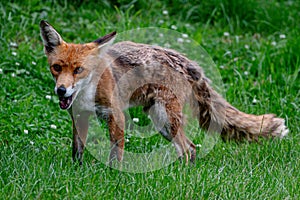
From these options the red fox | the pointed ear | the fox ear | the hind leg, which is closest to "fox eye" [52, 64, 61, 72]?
the red fox

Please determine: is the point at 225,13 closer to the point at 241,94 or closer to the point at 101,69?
the point at 241,94

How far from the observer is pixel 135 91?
6.05 meters

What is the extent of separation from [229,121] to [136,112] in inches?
54.9

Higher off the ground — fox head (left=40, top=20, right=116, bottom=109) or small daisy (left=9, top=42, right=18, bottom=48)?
fox head (left=40, top=20, right=116, bottom=109)

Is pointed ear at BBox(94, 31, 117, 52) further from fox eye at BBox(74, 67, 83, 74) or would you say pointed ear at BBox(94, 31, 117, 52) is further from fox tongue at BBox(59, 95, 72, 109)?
fox tongue at BBox(59, 95, 72, 109)

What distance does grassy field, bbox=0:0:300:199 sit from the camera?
472 cm

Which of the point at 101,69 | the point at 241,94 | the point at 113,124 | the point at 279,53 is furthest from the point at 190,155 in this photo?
the point at 279,53

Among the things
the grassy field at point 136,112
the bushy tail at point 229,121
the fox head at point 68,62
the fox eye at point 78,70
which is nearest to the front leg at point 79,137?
the grassy field at point 136,112

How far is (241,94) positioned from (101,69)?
2846 mm

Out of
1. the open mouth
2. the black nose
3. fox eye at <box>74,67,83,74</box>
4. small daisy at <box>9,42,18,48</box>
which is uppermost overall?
fox eye at <box>74,67,83,74</box>

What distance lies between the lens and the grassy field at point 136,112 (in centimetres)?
472

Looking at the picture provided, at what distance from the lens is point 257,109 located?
298 inches

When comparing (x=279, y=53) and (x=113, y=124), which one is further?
(x=279, y=53)

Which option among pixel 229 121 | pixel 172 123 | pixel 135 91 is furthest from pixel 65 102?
pixel 229 121
